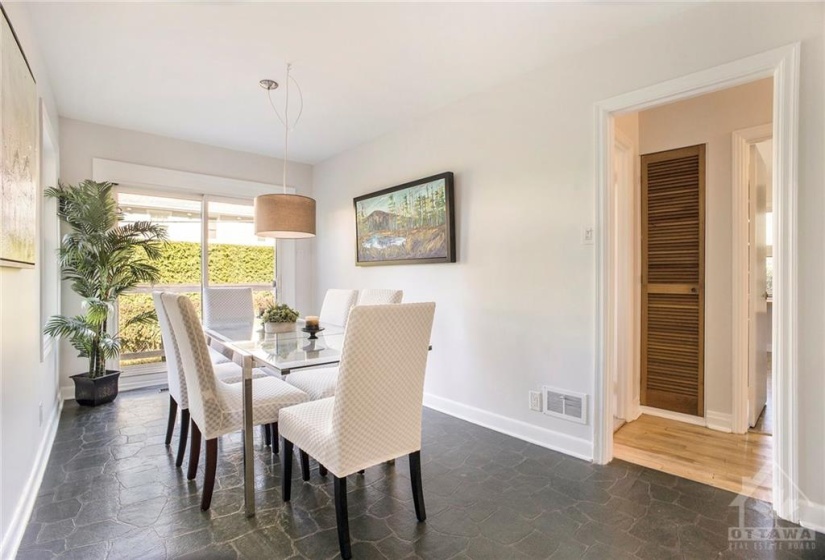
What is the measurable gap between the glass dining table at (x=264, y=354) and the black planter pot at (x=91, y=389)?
176 cm

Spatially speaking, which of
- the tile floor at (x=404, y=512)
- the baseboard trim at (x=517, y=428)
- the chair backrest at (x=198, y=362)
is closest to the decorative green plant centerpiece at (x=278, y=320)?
the chair backrest at (x=198, y=362)

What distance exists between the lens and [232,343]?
88.0 inches

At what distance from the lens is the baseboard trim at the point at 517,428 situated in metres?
2.55

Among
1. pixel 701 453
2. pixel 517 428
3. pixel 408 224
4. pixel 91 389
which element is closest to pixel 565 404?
pixel 517 428

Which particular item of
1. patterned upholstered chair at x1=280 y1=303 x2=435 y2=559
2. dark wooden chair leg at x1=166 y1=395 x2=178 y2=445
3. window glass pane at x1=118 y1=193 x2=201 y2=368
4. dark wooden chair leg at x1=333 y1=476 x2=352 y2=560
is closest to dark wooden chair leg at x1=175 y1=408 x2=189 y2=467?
dark wooden chair leg at x1=166 y1=395 x2=178 y2=445

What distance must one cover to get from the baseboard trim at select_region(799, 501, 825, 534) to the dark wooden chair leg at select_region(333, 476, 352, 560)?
2.08 metres

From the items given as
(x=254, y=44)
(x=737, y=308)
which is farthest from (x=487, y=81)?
(x=737, y=308)

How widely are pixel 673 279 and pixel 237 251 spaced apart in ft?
14.8

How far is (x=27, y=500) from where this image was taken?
193cm

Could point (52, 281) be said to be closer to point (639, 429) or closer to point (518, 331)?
point (518, 331)

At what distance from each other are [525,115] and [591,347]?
1.68 meters

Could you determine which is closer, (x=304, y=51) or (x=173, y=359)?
(x=173, y=359)

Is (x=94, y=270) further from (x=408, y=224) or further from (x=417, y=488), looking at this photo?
(x=417, y=488)

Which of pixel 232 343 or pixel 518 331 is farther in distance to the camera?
pixel 518 331
